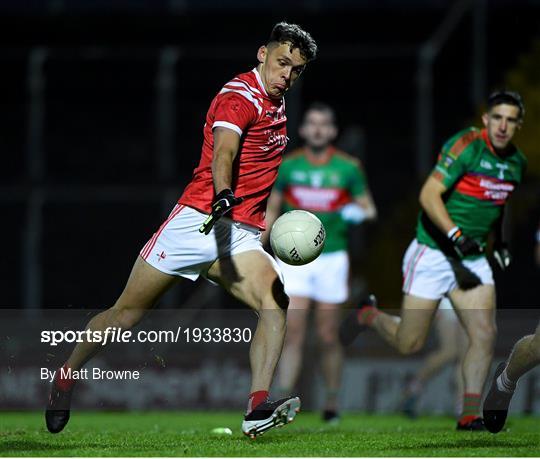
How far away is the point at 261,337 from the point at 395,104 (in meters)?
11.7

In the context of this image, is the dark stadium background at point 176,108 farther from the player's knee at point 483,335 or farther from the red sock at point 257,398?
the red sock at point 257,398

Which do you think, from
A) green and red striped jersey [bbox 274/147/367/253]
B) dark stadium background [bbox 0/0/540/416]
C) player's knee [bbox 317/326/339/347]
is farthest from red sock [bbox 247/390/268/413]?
dark stadium background [bbox 0/0/540/416]

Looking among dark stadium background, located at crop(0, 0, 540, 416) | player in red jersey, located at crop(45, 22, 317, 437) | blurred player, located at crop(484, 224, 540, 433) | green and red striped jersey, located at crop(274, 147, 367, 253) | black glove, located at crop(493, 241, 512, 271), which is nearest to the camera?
player in red jersey, located at crop(45, 22, 317, 437)

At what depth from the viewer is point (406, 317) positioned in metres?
9.14

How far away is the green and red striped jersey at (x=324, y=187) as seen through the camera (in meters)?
Answer: 11.7

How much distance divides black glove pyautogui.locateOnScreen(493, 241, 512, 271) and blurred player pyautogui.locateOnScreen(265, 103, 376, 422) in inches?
94.2

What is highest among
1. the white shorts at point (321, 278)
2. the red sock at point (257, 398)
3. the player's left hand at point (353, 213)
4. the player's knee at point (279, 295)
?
the player's left hand at point (353, 213)

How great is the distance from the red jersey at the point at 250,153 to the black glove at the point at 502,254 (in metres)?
2.22

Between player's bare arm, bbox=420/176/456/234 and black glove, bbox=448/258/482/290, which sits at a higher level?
player's bare arm, bbox=420/176/456/234

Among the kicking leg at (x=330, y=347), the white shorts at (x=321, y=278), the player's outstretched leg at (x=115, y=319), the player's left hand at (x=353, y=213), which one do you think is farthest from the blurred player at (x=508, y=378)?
the player's left hand at (x=353, y=213)

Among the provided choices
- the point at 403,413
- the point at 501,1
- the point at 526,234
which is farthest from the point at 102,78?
the point at 403,413

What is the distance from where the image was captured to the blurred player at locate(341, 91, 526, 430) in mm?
8711

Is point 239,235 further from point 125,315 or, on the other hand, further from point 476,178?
point 476,178

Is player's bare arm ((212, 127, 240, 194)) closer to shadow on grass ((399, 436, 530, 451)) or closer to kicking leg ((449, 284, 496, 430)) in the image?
shadow on grass ((399, 436, 530, 451))
